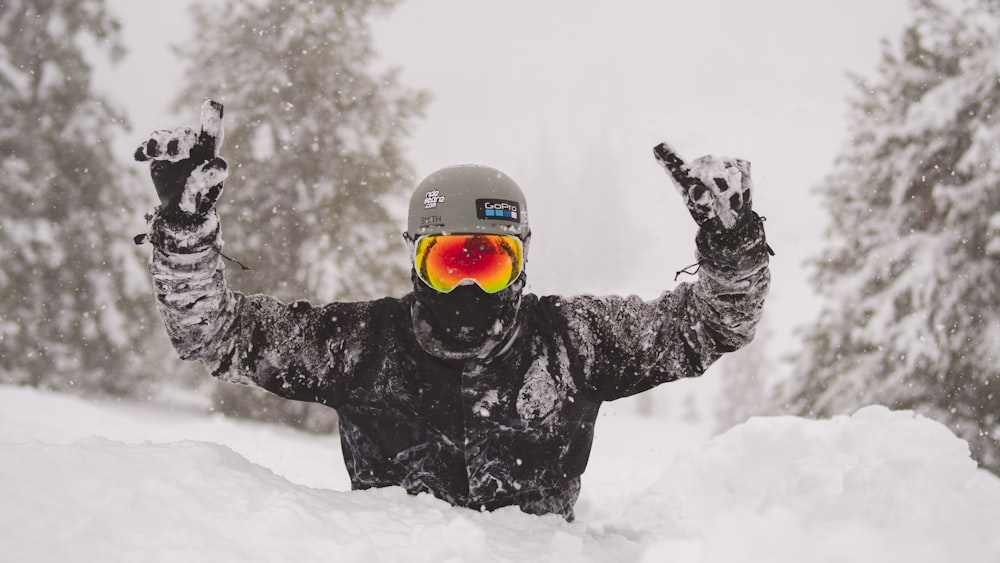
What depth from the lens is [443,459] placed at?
2670mm

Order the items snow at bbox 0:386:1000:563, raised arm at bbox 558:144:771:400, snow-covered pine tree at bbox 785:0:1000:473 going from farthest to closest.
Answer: snow-covered pine tree at bbox 785:0:1000:473 → raised arm at bbox 558:144:771:400 → snow at bbox 0:386:1000:563

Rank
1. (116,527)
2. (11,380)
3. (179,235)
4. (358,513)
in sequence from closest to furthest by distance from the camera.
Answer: (116,527) → (358,513) → (179,235) → (11,380)

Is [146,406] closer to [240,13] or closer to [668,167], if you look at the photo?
[240,13]

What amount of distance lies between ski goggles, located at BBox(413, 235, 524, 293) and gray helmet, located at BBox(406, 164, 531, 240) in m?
0.05

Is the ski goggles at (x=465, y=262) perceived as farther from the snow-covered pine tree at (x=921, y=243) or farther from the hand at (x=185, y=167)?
the snow-covered pine tree at (x=921, y=243)

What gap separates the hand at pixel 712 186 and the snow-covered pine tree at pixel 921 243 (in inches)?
269

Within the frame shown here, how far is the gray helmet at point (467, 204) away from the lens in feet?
8.99

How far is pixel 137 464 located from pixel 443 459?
4.15 feet

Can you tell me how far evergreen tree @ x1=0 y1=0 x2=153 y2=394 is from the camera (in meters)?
10.1

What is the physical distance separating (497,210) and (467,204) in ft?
0.46

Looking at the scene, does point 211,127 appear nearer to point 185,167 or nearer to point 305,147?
point 185,167

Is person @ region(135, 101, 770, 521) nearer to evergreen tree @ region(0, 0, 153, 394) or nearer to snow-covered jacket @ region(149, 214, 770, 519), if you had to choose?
snow-covered jacket @ region(149, 214, 770, 519)

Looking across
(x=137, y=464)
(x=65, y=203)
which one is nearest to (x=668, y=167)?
(x=137, y=464)

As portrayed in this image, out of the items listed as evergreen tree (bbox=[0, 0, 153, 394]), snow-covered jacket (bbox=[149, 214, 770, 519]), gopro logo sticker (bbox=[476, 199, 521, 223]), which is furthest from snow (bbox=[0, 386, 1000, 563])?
evergreen tree (bbox=[0, 0, 153, 394])
